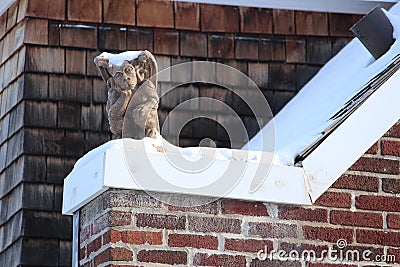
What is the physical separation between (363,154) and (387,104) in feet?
0.85

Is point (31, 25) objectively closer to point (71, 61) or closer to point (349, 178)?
point (71, 61)

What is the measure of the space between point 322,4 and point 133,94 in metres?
2.92

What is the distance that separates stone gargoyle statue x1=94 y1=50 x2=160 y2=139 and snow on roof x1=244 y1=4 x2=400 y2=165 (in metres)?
0.61

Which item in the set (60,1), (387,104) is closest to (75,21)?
(60,1)

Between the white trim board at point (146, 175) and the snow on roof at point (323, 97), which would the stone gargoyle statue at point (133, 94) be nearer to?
the white trim board at point (146, 175)

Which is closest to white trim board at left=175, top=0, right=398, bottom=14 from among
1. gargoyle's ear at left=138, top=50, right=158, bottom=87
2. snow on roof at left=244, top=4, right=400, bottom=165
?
snow on roof at left=244, top=4, right=400, bottom=165

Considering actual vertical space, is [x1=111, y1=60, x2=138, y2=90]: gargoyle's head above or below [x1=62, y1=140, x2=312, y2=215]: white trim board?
above

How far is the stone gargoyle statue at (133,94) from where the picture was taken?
4.57 meters

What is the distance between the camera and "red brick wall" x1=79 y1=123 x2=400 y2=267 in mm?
4336

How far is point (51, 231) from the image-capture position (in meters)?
6.36

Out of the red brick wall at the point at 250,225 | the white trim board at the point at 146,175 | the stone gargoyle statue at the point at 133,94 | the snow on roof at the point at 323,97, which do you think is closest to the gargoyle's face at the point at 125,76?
the stone gargoyle statue at the point at 133,94

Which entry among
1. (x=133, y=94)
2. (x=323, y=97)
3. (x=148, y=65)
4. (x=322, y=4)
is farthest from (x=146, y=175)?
(x=322, y=4)

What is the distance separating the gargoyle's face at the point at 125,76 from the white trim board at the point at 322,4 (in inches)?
104

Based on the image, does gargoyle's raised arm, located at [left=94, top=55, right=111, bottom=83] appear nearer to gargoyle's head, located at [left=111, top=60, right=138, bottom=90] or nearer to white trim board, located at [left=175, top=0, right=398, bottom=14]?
gargoyle's head, located at [left=111, top=60, right=138, bottom=90]
